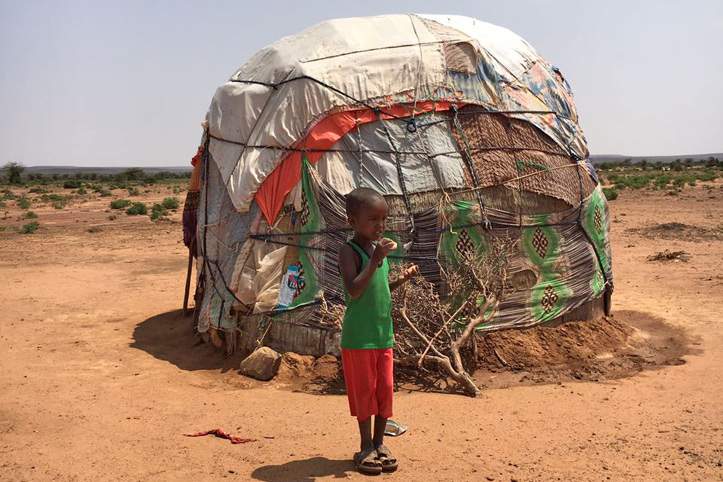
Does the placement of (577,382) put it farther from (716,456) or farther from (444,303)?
(716,456)

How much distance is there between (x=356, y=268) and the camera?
362 centimetres

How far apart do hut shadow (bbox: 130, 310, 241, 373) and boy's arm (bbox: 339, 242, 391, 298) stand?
2.99 meters

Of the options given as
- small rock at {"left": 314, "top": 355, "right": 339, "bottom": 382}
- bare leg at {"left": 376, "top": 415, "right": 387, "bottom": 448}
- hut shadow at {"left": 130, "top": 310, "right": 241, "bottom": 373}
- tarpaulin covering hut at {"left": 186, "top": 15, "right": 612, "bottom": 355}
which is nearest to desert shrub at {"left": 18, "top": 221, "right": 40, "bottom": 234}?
hut shadow at {"left": 130, "top": 310, "right": 241, "bottom": 373}

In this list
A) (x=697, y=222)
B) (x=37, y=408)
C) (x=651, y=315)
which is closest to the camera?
(x=37, y=408)

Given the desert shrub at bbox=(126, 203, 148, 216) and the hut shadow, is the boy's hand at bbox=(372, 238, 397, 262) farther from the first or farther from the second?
the desert shrub at bbox=(126, 203, 148, 216)

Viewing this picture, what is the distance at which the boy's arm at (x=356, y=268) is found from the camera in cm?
349

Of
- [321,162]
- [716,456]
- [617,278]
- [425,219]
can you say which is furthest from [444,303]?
[617,278]

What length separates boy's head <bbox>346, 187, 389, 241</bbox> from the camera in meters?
3.58

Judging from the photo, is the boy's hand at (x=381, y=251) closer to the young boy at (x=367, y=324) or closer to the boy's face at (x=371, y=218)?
the young boy at (x=367, y=324)

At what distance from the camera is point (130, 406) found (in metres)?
5.29

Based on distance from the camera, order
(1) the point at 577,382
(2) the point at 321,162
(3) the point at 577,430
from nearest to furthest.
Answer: (3) the point at 577,430 < (1) the point at 577,382 < (2) the point at 321,162

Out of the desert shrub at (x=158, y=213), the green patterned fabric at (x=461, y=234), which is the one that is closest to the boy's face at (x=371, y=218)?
the green patterned fabric at (x=461, y=234)

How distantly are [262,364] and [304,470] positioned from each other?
6.65ft

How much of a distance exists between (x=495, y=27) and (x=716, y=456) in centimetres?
485
